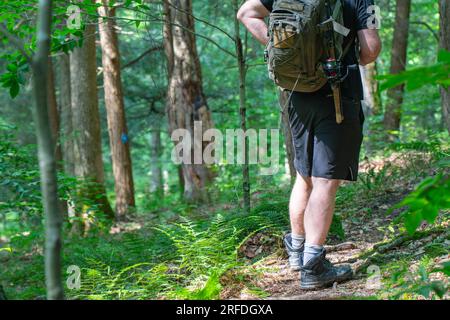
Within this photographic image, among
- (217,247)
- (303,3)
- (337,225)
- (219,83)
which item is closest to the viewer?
(303,3)

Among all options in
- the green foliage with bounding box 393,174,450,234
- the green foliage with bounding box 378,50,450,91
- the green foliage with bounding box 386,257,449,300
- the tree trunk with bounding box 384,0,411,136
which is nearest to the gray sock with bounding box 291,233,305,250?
the green foliage with bounding box 386,257,449,300

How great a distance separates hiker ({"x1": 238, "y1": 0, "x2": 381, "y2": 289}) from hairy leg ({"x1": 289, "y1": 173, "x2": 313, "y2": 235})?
77mm

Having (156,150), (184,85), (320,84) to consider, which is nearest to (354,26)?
(320,84)

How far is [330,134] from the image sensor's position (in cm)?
393

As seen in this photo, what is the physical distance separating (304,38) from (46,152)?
202cm

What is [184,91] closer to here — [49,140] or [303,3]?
[303,3]

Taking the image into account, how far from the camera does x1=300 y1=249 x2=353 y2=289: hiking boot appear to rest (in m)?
3.96

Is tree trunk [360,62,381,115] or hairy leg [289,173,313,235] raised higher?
tree trunk [360,62,381,115]

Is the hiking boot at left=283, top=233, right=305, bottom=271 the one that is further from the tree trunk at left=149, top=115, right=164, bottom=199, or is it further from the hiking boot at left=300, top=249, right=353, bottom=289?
the tree trunk at left=149, top=115, right=164, bottom=199

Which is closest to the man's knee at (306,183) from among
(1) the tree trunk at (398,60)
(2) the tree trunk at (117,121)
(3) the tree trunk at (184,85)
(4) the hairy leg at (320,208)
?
(4) the hairy leg at (320,208)

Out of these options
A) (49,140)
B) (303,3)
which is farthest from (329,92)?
(49,140)
